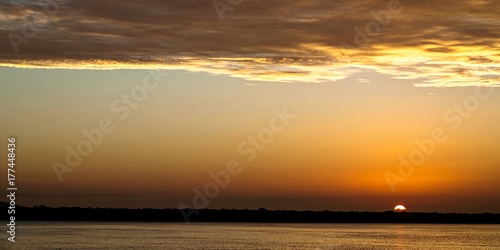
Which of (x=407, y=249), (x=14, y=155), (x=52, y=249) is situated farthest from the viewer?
(x=407, y=249)

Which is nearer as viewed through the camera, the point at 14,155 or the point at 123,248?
the point at 14,155

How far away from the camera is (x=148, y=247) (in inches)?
3125

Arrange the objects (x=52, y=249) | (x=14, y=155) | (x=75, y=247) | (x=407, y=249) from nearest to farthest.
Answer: (x=14, y=155) < (x=52, y=249) < (x=75, y=247) < (x=407, y=249)

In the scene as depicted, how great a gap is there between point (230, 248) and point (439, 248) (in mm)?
27704

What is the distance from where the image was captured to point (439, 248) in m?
90.1

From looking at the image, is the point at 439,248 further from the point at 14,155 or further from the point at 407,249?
the point at 14,155

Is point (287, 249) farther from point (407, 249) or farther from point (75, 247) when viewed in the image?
point (75, 247)

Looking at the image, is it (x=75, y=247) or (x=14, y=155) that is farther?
(x=75, y=247)

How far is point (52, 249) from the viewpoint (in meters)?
72.2

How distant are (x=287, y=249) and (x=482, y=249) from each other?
86.2ft

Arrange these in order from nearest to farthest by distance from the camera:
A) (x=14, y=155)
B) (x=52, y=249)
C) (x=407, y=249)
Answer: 1. (x=14, y=155)
2. (x=52, y=249)
3. (x=407, y=249)

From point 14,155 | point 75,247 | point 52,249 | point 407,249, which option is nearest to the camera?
point 14,155

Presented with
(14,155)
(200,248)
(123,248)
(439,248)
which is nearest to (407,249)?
(439,248)

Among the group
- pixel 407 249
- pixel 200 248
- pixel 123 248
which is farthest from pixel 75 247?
pixel 407 249
